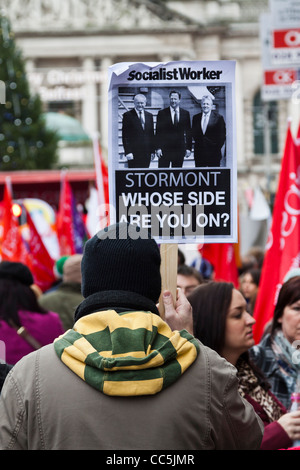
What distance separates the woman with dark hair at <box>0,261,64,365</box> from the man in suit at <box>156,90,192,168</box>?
1.73 metres

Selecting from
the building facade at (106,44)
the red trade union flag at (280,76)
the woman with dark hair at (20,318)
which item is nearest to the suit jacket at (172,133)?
the woman with dark hair at (20,318)

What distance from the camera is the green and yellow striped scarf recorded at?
2.16 metres

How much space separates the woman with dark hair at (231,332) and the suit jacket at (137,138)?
0.94 m

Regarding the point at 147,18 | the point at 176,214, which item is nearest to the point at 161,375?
the point at 176,214

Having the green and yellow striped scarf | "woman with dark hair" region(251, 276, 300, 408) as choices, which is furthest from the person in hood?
"woman with dark hair" region(251, 276, 300, 408)

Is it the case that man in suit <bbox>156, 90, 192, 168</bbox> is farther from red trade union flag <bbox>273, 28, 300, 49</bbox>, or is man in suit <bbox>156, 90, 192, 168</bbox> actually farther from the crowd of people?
red trade union flag <bbox>273, 28, 300, 49</bbox>

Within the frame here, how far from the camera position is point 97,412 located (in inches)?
85.4

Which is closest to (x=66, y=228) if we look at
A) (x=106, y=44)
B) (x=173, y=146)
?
(x=173, y=146)

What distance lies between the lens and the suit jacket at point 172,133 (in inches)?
122

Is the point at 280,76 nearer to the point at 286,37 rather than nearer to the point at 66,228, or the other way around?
the point at 286,37

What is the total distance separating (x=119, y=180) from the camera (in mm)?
3104

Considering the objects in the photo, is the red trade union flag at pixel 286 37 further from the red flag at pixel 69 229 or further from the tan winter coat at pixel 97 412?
the tan winter coat at pixel 97 412

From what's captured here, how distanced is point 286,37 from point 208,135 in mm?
7017

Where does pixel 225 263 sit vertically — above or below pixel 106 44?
below
